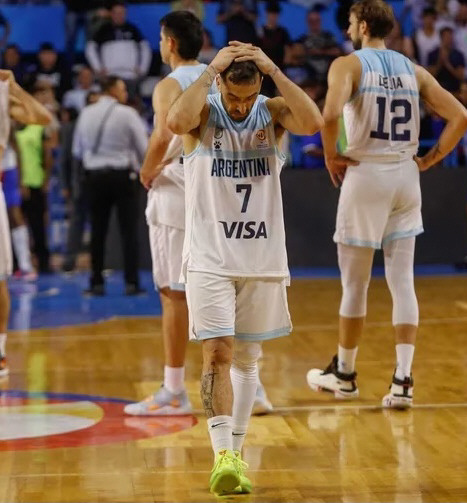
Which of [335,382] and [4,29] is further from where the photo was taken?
[4,29]

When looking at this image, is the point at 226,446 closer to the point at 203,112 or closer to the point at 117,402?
the point at 203,112

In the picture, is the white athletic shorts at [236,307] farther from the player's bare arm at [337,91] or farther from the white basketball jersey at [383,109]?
the white basketball jersey at [383,109]

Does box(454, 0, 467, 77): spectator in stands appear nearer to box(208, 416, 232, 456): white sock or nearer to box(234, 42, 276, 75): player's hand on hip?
box(234, 42, 276, 75): player's hand on hip

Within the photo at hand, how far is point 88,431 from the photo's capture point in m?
6.11

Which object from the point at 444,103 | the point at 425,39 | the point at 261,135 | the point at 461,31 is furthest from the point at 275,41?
the point at 261,135

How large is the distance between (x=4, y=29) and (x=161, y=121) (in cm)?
1070

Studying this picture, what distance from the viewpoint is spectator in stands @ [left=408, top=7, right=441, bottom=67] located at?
50.3 ft

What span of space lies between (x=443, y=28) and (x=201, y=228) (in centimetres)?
1116

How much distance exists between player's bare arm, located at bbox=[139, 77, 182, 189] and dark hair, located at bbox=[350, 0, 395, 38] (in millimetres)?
1097

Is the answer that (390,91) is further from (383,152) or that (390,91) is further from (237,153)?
(237,153)

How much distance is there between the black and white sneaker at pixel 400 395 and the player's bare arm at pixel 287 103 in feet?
6.58

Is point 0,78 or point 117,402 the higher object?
point 0,78

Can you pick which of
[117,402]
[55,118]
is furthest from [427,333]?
[55,118]

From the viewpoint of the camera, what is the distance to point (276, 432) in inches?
238
